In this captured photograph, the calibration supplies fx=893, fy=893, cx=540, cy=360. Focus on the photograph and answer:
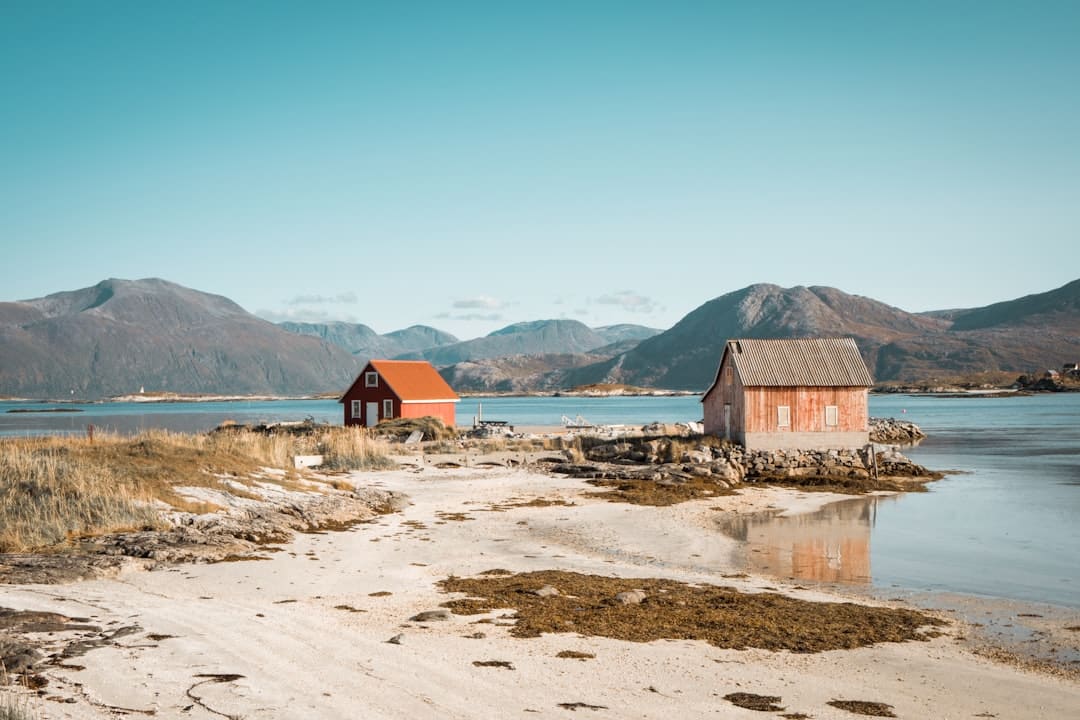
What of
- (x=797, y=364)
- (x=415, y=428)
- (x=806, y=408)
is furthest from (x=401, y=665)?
(x=415, y=428)

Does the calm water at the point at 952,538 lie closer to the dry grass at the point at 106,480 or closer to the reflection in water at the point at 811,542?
the reflection in water at the point at 811,542

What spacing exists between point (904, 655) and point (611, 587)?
15.5 feet

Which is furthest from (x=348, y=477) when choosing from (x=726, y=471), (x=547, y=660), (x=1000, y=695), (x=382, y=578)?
(x=1000, y=695)

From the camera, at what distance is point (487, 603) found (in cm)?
1293

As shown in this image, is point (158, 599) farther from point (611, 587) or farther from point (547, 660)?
point (611, 587)

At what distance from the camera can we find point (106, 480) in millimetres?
18156

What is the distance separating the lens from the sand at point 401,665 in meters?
8.30

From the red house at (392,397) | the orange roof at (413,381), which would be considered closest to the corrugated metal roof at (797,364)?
the orange roof at (413,381)

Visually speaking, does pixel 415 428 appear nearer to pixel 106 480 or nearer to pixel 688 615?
pixel 106 480

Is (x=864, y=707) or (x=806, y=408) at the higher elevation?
(x=806, y=408)

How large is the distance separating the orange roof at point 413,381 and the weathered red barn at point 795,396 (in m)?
20.4

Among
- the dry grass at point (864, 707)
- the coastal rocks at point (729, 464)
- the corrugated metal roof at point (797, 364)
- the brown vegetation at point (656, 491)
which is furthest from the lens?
the corrugated metal roof at point (797, 364)

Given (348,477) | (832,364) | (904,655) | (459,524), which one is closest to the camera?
(904,655)

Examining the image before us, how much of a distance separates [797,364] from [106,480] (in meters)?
29.8
